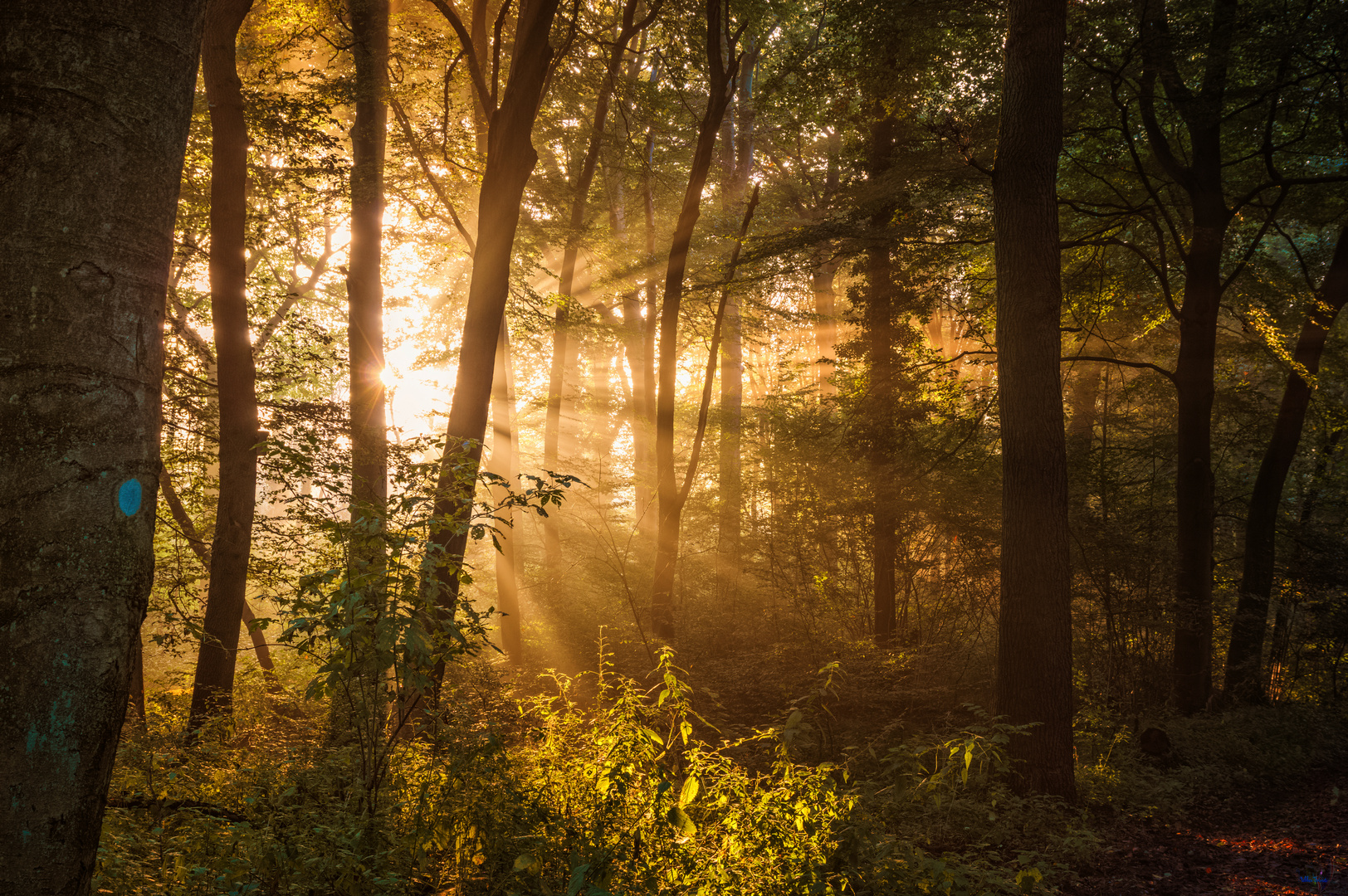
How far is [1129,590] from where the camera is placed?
34.9ft

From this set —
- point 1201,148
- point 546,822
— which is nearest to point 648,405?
point 1201,148

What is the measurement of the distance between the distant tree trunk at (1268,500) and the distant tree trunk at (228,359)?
13.1 meters

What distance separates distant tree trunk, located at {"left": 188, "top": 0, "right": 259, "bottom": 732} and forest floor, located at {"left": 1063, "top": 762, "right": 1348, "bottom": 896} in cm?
786

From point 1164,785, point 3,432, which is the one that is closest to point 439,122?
point 3,432

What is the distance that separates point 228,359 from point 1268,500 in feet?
46.7

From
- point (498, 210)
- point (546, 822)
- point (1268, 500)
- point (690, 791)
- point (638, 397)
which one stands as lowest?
point (546, 822)

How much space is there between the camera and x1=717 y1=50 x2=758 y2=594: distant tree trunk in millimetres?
14581

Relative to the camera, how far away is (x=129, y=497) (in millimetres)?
1583

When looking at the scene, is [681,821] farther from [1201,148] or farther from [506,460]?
[1201,148]

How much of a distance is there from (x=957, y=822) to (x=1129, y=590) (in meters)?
7.00

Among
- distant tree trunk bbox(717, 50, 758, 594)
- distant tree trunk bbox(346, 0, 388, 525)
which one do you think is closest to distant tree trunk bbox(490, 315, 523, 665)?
distant tree trunk bbox(346, 0, 388, 525)

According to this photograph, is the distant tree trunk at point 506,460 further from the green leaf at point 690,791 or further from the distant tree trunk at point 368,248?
the green leaf at point 690,791

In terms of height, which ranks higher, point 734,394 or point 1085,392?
point 734,394

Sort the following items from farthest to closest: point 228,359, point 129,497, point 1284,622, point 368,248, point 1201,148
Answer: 1. point 1284,622
2. point 1201,148
3. point 368,248
4. point 228,359
5. point 129,497
